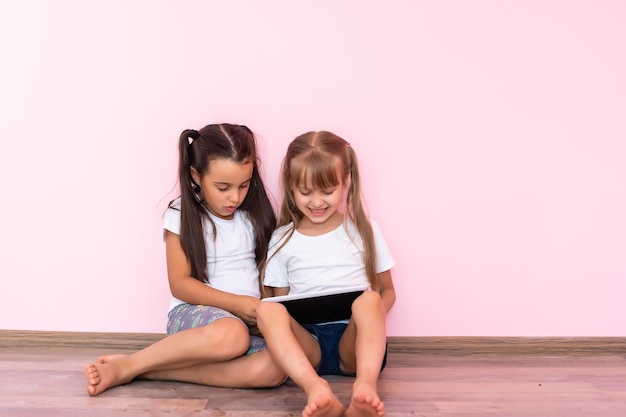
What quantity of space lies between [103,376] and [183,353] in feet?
0.56

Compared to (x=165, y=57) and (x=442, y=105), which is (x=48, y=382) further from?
(x=442, y=105)

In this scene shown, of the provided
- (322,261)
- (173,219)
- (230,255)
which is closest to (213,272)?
(230,255)

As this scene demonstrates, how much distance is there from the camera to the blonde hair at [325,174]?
141cm

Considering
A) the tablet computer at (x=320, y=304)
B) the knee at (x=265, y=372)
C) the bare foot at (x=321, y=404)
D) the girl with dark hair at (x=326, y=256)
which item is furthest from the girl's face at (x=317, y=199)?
the bare foot at (x=321, y=404)

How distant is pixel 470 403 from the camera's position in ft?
4.09

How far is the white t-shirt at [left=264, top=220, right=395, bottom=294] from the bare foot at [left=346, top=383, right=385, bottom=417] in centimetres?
39

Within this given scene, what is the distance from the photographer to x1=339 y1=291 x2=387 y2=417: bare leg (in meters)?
1.07

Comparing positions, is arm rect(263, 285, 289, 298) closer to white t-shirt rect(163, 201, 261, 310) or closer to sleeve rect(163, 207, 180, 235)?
white t-shirt rect(163, 201, 261, 310)

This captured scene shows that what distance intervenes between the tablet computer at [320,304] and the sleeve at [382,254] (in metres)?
0.17

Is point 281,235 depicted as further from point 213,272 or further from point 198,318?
point 198,318

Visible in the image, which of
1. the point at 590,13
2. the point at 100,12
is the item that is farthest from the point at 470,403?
the point at 100,12

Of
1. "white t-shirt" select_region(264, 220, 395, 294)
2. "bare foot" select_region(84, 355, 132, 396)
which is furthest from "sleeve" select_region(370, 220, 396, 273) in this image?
"bare foot" select_region(84, 355, 132, 396)

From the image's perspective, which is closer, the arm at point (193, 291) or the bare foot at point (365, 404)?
the bare foot at point (365, 404)

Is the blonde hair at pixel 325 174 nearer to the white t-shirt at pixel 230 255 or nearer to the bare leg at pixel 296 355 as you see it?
the white t-shirt at pixel 230 255
